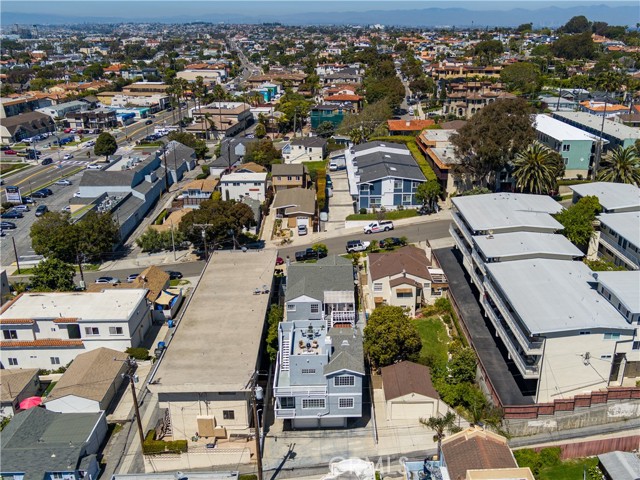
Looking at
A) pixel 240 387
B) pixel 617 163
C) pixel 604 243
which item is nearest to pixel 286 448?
pixel 240 387

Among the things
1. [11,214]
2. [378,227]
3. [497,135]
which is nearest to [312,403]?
[378,227]

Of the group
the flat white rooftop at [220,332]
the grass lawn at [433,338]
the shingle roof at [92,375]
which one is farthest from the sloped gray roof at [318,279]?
the shingle roof at [92,375]

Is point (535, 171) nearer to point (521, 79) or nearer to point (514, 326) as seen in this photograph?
point (514, 326)

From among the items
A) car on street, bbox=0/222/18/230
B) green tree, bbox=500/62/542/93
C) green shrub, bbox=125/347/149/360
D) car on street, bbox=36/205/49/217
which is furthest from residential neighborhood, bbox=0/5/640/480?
green tree, bbox=500/62/542/93

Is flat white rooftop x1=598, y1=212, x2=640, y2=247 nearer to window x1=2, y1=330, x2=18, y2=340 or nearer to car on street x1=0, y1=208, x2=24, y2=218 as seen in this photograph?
window x1=2, y1=330, x2=18, y2=340

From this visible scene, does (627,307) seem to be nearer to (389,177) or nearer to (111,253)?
(389,177)
